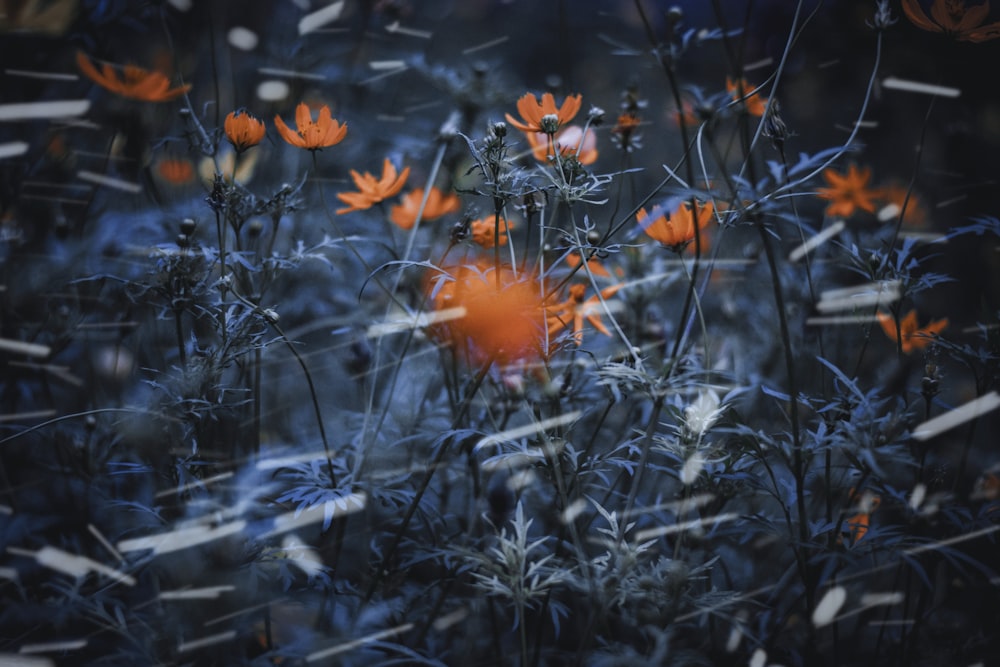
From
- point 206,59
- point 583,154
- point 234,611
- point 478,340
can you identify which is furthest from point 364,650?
point 206,59

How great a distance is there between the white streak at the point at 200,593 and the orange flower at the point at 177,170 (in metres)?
0.87

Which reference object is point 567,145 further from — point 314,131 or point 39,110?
point 39,110

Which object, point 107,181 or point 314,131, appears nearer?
point 314,131

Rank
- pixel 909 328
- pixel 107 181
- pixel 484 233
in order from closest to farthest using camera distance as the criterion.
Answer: pixel 484 233
pixel 909 328
pixel 107 181

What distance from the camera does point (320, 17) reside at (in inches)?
66.2

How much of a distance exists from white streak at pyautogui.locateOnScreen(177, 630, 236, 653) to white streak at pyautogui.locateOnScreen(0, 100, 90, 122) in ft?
3.34

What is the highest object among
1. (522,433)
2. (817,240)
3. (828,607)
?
(817,240)

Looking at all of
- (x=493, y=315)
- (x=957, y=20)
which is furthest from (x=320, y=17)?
(x=957, y=20)

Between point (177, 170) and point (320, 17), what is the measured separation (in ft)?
2.08

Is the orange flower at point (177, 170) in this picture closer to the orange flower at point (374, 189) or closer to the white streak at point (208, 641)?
the orange flower at point (374, 189)

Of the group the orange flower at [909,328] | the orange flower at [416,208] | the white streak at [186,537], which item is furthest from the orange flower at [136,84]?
the orange flower at [909,328]

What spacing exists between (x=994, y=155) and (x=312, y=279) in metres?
1.96

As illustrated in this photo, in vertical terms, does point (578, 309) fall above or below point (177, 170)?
below

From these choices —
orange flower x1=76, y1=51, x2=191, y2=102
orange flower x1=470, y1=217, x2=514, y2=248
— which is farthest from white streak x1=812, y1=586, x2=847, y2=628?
orange flower x1=76, y1=51, x2=191, y2=102
